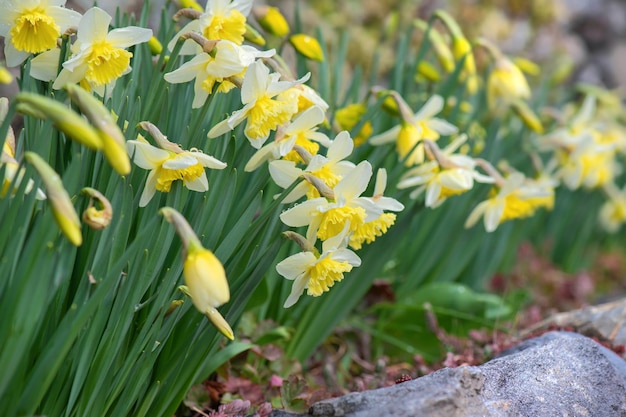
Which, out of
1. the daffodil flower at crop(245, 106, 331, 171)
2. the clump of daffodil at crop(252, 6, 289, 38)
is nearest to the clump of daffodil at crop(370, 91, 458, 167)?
the clump of daffodil at crop(252, 6, 289, 38)

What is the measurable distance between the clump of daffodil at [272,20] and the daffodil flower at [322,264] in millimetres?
869

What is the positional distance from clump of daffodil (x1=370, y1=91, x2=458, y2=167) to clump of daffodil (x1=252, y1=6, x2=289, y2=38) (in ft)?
1.27

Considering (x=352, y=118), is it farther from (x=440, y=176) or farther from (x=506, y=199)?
(x=506, y=199)

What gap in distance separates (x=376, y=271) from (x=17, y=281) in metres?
1.12

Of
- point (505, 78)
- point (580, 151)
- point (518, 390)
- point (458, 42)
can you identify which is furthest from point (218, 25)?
point (580, 151)

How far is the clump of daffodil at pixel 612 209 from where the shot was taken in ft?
11.5

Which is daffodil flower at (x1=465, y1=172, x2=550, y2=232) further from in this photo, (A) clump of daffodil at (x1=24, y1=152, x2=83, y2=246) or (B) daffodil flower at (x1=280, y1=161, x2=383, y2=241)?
(A) clump of daffodil at (x1=24, y1=152, x2=83, y2=246)

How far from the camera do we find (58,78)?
1405 mm

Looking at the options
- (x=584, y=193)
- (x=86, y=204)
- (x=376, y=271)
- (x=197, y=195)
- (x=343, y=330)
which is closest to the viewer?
(x=86, y=204)

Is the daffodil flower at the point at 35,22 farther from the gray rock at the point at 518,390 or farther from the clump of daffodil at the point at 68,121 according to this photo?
the gray rock at the point at 518,390

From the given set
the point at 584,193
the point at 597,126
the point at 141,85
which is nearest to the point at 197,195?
the point at 141,85

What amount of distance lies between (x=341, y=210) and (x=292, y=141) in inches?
7.6

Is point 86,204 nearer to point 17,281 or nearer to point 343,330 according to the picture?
point 17,281

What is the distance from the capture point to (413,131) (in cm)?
206
